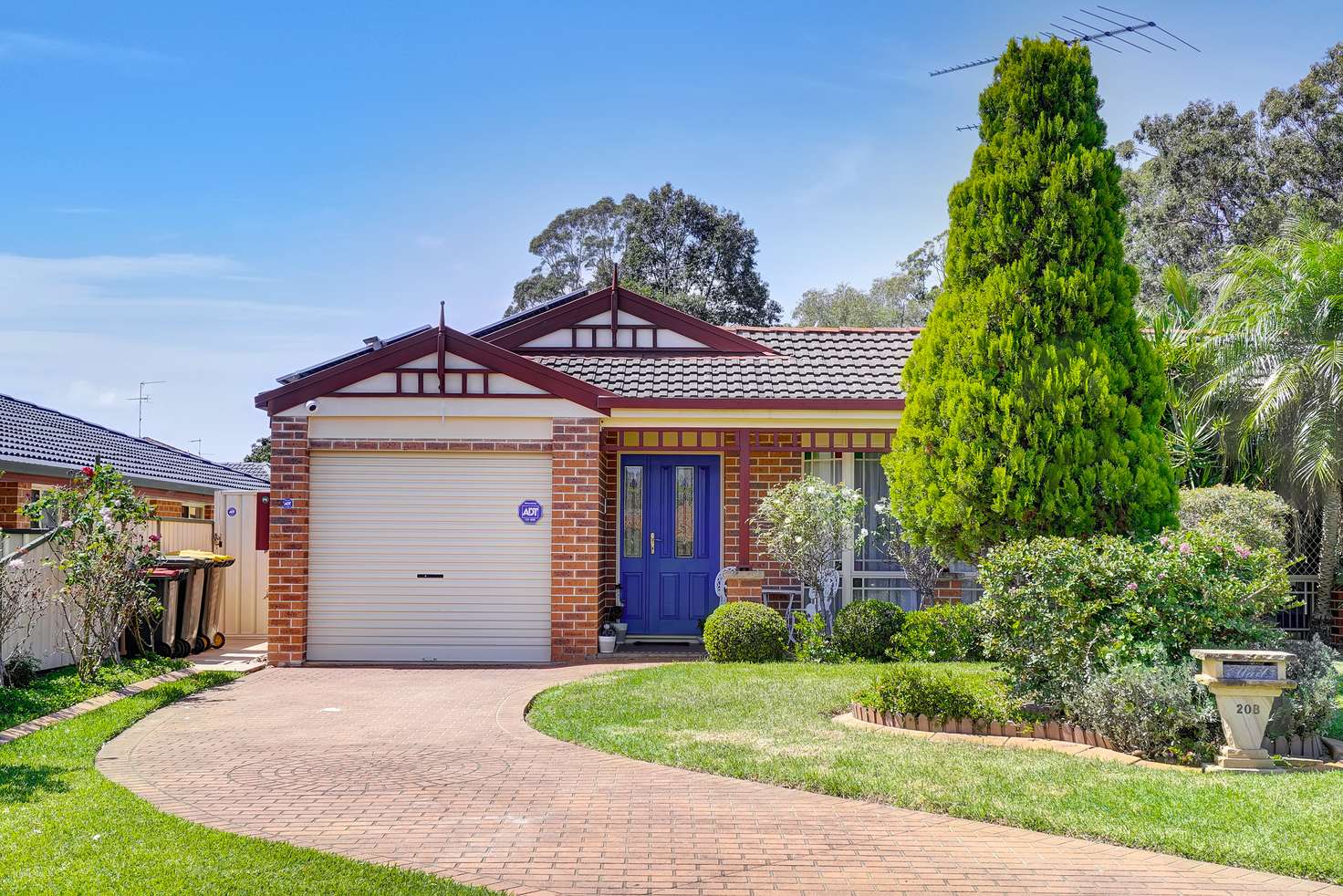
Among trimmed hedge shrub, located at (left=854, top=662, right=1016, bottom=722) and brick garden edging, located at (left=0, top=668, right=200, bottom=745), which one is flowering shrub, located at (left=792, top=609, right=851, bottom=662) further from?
brick garden edging, located at (left=0, top=668, right=200, bottom=745)

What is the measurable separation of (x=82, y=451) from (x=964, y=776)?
16.8 metres

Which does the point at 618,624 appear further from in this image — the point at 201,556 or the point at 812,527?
the point at 201,556

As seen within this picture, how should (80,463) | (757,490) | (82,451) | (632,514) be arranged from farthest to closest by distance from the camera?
(82,451), (80,463), (632,514), (757,490)

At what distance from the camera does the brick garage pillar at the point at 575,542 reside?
13.0 meters

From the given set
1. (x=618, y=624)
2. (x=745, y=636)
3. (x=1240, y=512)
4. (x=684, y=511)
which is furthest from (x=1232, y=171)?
(x=745, y=636)

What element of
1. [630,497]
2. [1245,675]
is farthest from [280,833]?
[630,497]

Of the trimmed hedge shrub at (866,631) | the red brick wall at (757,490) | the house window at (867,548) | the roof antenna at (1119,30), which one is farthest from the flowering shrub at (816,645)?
the roof antenna at (1119,30)

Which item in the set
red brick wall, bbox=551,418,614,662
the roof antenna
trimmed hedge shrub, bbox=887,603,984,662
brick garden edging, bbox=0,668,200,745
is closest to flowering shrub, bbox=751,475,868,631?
trimmed hedge shrub, bbox=887,603,984,662

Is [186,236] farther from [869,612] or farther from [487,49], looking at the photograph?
[869,612]

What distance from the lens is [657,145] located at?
19109 millimetres

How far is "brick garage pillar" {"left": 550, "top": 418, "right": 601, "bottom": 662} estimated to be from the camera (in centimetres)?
1302

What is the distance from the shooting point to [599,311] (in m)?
16.6

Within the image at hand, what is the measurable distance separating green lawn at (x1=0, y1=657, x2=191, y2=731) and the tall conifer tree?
773 centimetres

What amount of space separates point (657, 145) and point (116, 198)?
8.89m
